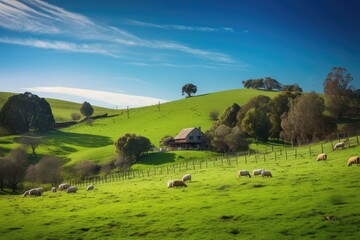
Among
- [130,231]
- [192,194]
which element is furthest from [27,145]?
[130,231]

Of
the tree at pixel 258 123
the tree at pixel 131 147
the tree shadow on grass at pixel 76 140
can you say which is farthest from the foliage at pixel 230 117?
the tree shadow on grass at pixel 76 140

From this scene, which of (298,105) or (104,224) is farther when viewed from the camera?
(298,105)

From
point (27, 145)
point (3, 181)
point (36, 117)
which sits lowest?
point (3, 181)

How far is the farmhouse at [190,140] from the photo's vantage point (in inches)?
4099

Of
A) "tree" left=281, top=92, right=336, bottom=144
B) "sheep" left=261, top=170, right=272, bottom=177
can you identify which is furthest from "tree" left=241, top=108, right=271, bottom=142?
"sheep" left=261, top=170, right=272, bottom=177

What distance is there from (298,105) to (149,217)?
61765mm

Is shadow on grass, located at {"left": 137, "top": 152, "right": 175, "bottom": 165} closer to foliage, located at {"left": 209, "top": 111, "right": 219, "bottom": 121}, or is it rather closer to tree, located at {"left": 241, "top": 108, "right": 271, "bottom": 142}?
tree, located at {"left": 241, "top": 108, "right": 271, "bottom": 142}

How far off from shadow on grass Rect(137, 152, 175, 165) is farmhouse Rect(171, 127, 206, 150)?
13.0m

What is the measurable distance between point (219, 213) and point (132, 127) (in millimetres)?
115550

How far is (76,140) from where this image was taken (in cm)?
12650

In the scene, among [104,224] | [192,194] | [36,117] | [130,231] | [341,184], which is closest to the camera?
[130,231]

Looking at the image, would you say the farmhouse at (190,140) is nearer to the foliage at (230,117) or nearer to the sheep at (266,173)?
the foliage at (230,117)

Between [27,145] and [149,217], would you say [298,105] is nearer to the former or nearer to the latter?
[149,217]

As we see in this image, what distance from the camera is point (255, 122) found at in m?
94.1
